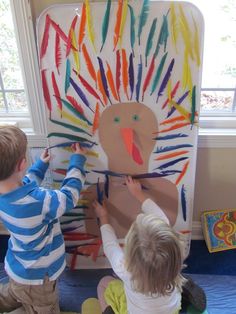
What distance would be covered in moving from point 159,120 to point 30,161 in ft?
2.04

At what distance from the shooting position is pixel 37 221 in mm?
1125

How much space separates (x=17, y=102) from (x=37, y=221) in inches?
25.1

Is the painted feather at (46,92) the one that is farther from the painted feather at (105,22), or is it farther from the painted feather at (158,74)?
the painted feather at (158,74)

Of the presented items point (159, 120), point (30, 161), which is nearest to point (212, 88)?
point (159, 120)

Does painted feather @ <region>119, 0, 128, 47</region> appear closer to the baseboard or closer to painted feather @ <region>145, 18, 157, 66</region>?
painted feather @ <region>145, 18, 157, 66</region>

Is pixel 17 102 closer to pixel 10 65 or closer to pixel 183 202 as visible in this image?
pixel 10 65

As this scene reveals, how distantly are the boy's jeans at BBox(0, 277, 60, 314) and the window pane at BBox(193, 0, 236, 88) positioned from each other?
1020 mm

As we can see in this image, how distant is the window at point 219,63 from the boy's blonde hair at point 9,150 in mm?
790

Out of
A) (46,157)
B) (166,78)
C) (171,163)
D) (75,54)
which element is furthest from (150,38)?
(46,157)

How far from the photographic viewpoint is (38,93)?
1.38 meters

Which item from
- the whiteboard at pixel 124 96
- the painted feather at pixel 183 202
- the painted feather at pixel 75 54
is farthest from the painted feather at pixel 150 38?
the painted feather at pixel 183 202

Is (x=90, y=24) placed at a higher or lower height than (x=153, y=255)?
higher

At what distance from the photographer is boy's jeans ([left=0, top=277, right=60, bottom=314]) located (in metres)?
1.27

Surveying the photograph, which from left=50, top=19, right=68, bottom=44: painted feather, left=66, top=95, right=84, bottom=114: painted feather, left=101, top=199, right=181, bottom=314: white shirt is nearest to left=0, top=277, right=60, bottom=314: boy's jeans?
left=101, top=199, right=181, bottom=314: white shirt
